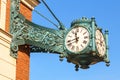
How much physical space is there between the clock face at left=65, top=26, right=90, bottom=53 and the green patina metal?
0.37 feet

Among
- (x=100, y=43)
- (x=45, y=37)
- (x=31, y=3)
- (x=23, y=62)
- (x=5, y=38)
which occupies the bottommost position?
(x=23, y=62)

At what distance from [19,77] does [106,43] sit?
254 cm

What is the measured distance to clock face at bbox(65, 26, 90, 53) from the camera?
16531 millimetres

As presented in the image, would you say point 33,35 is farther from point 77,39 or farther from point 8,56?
point 77,39

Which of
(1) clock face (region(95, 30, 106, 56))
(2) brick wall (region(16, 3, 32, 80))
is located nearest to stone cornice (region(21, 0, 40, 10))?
(2) brick wall (region(16, 3, 32, 80))

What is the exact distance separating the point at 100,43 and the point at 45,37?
156 cm

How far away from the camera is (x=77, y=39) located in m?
16.6

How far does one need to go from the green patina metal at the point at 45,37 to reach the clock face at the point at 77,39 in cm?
11

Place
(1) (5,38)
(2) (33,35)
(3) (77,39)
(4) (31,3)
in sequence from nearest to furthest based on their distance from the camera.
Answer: (3) (77,39) → (1) (5,38) → (2) (33,35) → (4) (31,3)

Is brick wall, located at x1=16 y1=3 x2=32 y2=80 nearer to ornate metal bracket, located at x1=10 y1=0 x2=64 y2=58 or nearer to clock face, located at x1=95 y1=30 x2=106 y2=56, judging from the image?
ornate metal bracket, located at x1=10 y1=0 x2=64 y2=58

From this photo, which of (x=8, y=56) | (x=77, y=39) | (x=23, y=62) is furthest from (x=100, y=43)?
(x=8, y=56)

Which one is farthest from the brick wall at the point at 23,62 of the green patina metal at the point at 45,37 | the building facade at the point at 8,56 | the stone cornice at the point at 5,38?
the stone cornice at the point at 5,38

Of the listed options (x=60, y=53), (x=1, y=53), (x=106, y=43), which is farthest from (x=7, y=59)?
(x=106, y=43)

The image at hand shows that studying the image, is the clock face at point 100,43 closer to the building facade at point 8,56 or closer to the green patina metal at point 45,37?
the green patina metal at point 45,37
